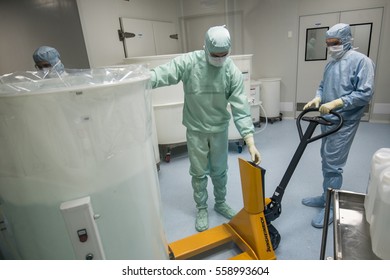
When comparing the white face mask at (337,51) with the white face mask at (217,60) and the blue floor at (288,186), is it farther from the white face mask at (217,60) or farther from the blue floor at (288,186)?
the blue floor at (288,186)

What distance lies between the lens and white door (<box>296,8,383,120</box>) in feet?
12.6

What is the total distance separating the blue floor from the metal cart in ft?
2.43

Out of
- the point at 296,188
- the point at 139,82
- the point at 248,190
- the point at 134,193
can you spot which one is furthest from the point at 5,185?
the point at 296,188


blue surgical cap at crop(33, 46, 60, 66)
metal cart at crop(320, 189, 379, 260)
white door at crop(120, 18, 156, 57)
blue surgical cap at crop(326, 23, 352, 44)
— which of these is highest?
white door at crop(120, 18, 156, 57)

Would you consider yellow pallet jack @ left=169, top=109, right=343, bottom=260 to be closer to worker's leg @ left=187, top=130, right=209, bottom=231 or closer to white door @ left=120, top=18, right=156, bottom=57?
Result: worker's leg @ left=187, top=130, right=209, bottom=231

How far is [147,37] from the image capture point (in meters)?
3.57

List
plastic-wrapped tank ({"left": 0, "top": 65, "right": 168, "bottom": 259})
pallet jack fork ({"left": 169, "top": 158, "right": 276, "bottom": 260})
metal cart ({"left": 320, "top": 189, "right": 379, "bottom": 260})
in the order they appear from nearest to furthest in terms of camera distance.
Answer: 1. plastic-wrapped tank ({"left": 0, "top": 65, "right": 168, "bottom": 259})
2. metal cart ({"left": 320, "top": 189, "right": 379, "bottom": 260})
3. pallet jack fork ({"left": 169, "top": 158, "right": 276, "bottom": 260})

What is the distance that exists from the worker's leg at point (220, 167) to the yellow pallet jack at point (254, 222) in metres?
0.37

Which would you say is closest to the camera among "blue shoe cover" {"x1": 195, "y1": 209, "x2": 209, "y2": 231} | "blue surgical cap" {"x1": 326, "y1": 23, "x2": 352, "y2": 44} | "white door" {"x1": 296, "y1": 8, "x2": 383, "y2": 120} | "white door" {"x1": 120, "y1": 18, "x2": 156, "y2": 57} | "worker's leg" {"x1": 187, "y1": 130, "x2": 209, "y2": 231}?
"blue surgical cap" {"x1": 326, "y1": 23, "x2": 352, "y2": 44}

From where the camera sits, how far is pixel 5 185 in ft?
2.44

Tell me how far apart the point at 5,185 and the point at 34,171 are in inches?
5.0

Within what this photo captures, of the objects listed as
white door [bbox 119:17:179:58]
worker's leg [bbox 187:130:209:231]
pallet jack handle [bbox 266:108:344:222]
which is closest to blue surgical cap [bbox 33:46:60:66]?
white door [bbox 119:17:179:58]

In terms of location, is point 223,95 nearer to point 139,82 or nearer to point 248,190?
point 248,190

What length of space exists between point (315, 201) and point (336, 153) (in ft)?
1.80
